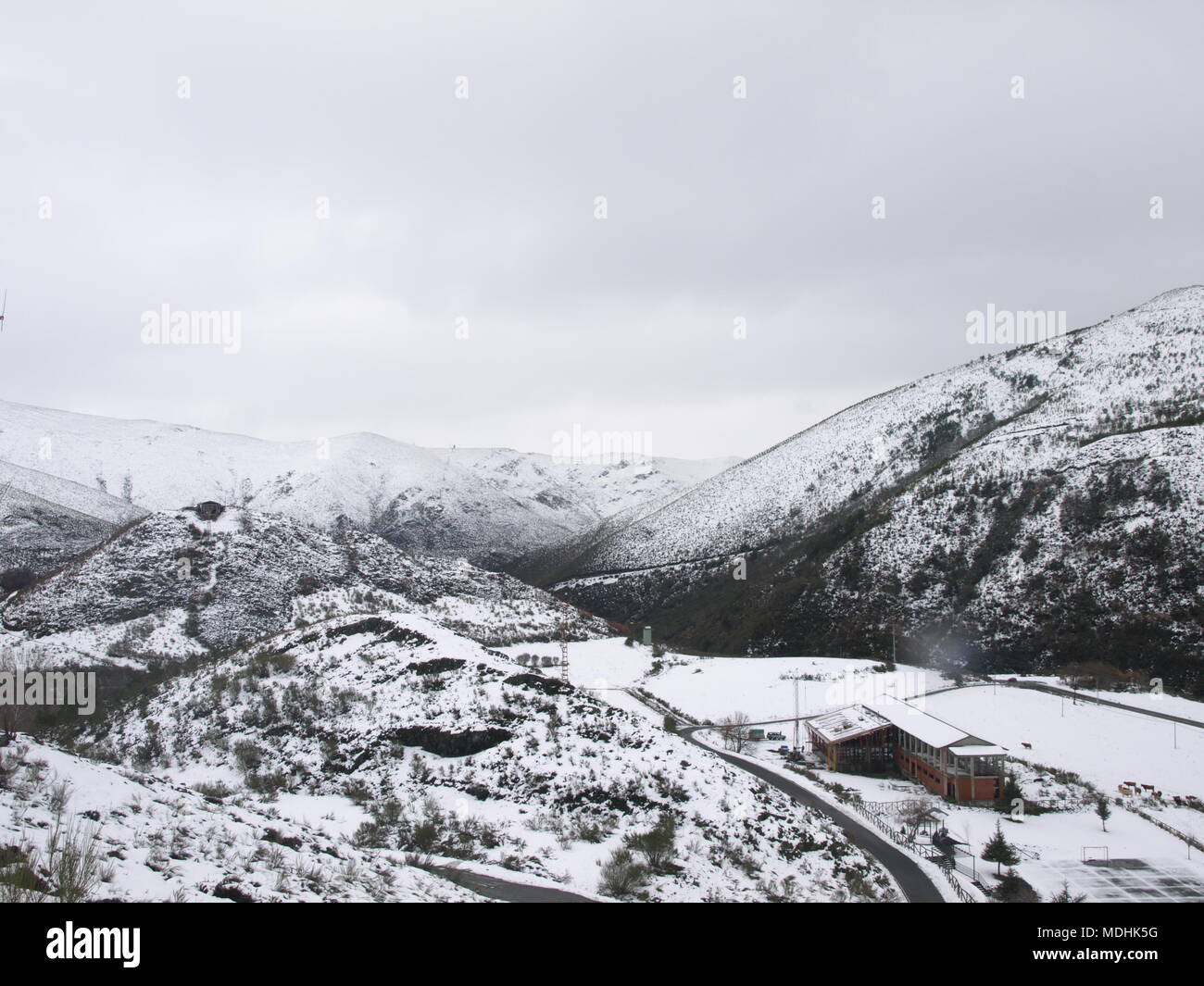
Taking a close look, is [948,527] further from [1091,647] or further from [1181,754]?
[1181,754]

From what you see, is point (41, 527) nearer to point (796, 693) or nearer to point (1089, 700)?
point (796, 693)

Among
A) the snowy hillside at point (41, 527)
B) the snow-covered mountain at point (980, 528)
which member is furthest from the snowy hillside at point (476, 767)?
the snowy hillside at point (41, 527)

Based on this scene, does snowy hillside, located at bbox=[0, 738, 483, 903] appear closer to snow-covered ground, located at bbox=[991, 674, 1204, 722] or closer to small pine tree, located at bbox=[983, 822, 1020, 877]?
small pine tree, located at bbox=[983, 822, 1020, 877]

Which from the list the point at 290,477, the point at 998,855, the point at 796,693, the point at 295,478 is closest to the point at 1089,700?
the point at 796,693

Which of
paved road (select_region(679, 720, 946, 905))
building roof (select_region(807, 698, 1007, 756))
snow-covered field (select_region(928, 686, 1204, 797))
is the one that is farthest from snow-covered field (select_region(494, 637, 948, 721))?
paved road (select_region(679, 720, 946, 905))

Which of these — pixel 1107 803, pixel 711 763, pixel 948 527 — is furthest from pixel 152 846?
pixel 948 527

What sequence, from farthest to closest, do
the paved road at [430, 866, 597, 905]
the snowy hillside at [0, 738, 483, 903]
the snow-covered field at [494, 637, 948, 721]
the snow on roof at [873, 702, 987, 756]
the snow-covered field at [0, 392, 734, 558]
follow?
the snow-covered field at [0, 392, 734, 558]
the snow-covered field at [494, 637, 948, 721]
the snow on roof at [873, 702, 987, 756]
the paved road at [430, 866, 597, 905]
the snowy hillside at [0, 738, 483, 903]
